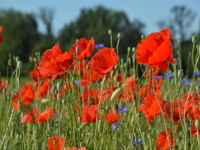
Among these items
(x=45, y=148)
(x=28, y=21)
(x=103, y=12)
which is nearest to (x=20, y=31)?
(x=28, y=21)

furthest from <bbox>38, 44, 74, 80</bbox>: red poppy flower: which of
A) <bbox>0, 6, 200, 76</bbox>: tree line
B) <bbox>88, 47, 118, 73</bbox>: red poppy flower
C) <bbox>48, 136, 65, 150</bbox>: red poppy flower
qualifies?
<bbox>0, 6, 200, 76</bbox>: tree line

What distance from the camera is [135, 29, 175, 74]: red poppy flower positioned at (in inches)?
43.8

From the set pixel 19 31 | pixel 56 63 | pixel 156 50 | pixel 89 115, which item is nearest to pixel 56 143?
pixel 89 115

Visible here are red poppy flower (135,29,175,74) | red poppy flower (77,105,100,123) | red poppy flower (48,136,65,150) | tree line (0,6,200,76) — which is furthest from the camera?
tree line (0,6,200,76)

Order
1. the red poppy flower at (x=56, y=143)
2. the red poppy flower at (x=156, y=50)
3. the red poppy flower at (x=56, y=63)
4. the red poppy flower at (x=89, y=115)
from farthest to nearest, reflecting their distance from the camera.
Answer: the red poppy flower at (x=89, y=115) < the red poppy flower at (x=56, y=143) < the red poppy flower at (x=56, y=63) < the red poppy flower at (x=156, y=50)

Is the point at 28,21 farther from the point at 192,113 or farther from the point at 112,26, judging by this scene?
the point at 192,113

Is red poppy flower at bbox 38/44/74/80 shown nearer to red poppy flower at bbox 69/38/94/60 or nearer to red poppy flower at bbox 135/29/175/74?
red poppy flower at bbox 69/38/94/60

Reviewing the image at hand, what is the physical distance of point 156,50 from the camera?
43.8 inches

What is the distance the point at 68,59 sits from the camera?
1361mm

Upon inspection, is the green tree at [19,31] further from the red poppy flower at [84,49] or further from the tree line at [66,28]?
the red poppy flower at [84,49]

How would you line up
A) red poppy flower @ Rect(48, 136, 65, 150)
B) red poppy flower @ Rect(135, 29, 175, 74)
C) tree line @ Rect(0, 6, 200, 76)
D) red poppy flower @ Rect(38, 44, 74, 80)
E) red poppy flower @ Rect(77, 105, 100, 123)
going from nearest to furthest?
red poppy flower @ Rect(135, 29, 175, 74), red poppy flower @ Rect(38, 44, 74, 80), red poppy flower @ Rect(48, 136, 65, 150), red poppy flower @ Rect(77, 105, 100, 123), tree line @ Rect(0, 6, 200, 76)

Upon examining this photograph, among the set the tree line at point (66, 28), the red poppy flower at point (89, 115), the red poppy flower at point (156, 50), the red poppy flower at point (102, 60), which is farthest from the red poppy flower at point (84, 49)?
the tree line at point (66, 28)

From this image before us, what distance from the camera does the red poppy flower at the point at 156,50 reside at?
111 cm

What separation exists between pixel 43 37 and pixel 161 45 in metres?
35.7
